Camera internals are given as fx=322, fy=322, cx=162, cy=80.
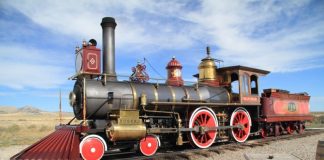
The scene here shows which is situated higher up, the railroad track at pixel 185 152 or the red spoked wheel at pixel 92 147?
the red spoked wheel at pixel 92 147

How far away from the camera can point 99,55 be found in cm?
962

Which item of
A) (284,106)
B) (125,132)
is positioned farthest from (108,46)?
(284,106)

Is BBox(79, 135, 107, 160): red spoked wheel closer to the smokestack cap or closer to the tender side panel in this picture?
the smokestack cap

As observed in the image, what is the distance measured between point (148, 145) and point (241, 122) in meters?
5.14

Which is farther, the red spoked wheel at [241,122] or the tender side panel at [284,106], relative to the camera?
the tender side panel at [284,106]

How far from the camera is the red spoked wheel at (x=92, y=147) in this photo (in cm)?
813

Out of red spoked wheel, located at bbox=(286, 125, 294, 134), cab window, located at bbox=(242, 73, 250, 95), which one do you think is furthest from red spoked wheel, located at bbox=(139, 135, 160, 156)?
red spoked wheel, located at bbox=(286, 125, 294, 134)

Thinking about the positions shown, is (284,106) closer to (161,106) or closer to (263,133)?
(263,133)

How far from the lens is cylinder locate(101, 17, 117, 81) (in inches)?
397

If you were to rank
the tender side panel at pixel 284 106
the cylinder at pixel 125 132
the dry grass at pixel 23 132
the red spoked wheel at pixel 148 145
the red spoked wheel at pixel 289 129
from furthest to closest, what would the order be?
the dry grass at pixel 23 132 < the red spoked wheel at pixel 289 129 < the tender side panel at pixel 284 106 < the red spoked wheel at pixel 148 145 < the cylinder at pixel 125 132

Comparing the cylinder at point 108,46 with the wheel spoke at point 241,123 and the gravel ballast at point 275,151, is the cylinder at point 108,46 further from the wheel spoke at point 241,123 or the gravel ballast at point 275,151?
the wheel spoke at point 241,123

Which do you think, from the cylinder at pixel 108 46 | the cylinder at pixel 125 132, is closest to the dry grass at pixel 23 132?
the cylinder at pixel 108 46

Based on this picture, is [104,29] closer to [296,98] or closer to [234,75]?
[234,75]

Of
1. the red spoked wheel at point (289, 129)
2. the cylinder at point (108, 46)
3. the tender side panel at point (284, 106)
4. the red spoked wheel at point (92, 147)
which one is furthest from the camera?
the red spoked wheel at point (289, 129)
